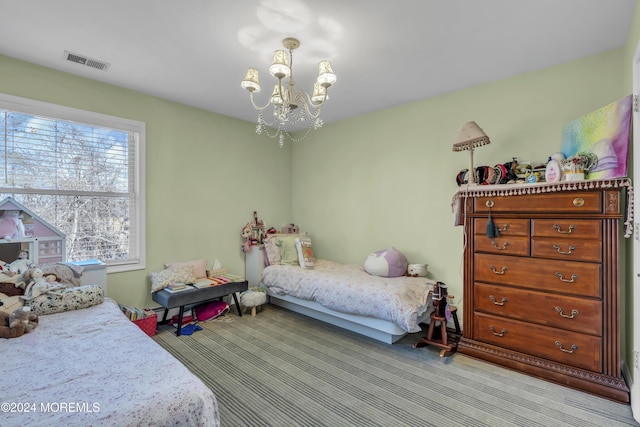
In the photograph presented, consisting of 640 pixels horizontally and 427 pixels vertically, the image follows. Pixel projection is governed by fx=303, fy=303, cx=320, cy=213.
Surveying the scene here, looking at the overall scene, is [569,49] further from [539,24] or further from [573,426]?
[573,426]

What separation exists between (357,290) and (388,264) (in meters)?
0.55

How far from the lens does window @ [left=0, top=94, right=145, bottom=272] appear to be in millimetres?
2744

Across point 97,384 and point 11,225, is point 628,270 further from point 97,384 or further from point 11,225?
point 11,225

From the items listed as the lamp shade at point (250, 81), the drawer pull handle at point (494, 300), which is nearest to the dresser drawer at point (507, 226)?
the drawer pull handle at point (494, 300)

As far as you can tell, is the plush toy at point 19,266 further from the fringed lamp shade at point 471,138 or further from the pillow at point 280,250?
the fringed lamp shade at point 471,138

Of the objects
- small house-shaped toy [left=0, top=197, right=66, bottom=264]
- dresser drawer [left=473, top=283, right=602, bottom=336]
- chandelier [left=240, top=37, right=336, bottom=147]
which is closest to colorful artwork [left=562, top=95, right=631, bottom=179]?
dresser drawer [left=473, top=283, right=602, bottom=336]

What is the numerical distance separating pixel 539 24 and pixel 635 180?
1237mm

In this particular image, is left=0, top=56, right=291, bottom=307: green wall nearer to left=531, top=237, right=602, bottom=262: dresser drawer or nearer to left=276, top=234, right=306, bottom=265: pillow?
left=276, top=234, right=306, bottom=265: pillow

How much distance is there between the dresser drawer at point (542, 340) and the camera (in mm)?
2123

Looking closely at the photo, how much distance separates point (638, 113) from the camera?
6.20 feet

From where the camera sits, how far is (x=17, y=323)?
5.85ft

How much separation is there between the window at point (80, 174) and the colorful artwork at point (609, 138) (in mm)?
4181

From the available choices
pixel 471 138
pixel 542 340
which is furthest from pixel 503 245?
pixel 471 138

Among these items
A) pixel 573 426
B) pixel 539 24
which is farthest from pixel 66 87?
pixel 573 426
